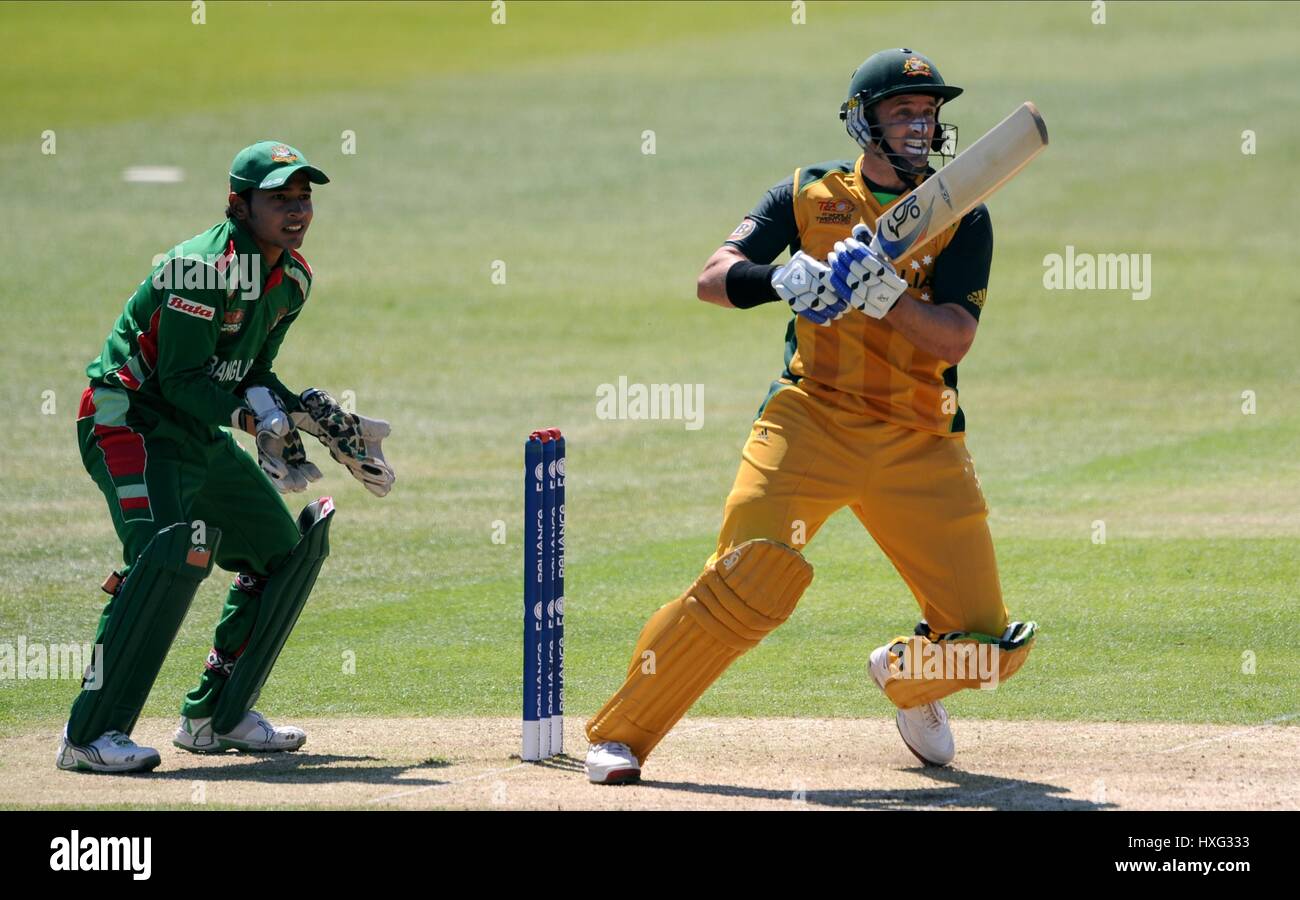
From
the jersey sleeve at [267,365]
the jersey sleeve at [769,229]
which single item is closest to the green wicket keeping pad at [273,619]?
the jersey sleeve at [267,365]

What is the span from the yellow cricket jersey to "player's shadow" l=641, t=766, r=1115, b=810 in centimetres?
118

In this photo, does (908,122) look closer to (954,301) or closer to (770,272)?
(954,301)

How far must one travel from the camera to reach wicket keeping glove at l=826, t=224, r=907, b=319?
5621 millimetres

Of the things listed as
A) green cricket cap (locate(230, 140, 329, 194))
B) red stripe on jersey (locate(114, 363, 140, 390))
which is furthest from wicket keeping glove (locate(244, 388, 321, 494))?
green cricket cap (locate(230, 140, 329, 194))

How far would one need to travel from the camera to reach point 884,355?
6113mm

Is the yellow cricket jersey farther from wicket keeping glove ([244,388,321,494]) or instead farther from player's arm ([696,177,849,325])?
wicket keeping glove ([244,388,321,494])

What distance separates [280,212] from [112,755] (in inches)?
76.6

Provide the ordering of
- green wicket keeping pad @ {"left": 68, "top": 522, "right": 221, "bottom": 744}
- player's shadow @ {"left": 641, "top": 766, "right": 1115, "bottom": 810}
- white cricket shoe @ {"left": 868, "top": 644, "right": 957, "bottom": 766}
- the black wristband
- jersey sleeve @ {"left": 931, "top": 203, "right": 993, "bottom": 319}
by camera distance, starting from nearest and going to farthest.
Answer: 1. player's shadow @ {"left": 641, "top": 766, "right": 1115, "bottom": 810}
2. the black wristband
3. jersey sleeve @ {"left": 931, "top": 203, "right": 993, "bottom": 319}
4. green wicket keeping pad @ {"left": 68, "top": 522, "right": 221, "bottom": 744}
5. white cricket shoe @ {"left": 868, "top": 644, "right": 957, "bottom": 766}

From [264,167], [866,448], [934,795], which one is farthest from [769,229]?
[934,795]

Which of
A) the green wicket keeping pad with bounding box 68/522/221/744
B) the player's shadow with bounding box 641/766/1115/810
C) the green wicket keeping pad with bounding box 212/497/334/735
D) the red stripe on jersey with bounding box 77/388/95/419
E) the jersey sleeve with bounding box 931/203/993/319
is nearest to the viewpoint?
the player's shadow with bounding box 641/766/1115/810

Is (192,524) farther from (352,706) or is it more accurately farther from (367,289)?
(367,289)

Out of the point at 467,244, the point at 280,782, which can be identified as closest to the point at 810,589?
the point at 280,782

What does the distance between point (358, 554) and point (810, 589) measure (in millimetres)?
2700

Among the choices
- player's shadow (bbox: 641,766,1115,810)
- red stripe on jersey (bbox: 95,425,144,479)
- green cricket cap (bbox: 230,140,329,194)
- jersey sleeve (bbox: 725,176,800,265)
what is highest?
green cricket cap (bbox: 230,140,329,194)
